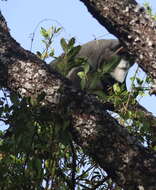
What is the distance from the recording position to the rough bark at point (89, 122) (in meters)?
1.88

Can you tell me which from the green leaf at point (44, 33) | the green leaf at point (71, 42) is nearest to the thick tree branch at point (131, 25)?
the green leaf at point (71, 42)

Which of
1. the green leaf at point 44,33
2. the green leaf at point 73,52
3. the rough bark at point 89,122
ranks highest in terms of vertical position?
the green leaf at point 44,33

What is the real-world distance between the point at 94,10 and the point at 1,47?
59cm

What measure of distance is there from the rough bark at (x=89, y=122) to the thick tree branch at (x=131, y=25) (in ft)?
1.01

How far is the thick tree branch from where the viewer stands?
183 cm

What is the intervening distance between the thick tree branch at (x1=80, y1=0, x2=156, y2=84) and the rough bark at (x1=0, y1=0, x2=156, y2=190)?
0.31 m

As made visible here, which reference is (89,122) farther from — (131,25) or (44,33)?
(44,33)

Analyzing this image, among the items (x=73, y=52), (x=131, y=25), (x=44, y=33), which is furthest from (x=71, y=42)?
(x=44, y=33)

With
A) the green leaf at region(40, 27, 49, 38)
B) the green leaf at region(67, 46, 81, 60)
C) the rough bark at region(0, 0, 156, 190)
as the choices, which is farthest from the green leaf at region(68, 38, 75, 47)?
the green leaf at region(40, 27, 49, 38)

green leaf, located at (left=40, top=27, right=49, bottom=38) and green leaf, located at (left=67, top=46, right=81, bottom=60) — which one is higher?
green leaf, located at (left=40, top=27, right=49, bottom=38)

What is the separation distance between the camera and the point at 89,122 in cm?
201

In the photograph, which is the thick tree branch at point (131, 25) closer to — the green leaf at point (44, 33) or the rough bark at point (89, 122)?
the rough bark at point (89, 122)

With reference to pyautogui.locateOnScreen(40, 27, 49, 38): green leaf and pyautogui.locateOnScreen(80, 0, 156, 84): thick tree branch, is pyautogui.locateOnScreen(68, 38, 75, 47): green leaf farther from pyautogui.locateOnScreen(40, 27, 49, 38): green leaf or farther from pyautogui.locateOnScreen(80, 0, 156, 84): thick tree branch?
pyautogui.locateOnScreen(40, 27, 49, 38): green leaf

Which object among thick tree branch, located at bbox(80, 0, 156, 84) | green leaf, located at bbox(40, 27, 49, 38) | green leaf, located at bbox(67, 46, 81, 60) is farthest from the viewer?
green leaf, located at bbox(40, 27, 49, 38)
